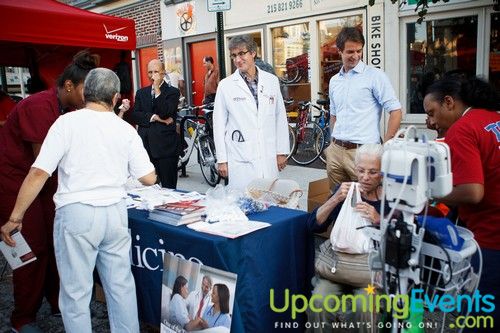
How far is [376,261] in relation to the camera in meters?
1.86

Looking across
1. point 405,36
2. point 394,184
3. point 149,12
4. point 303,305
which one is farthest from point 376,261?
point 149,12

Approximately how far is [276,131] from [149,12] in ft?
33.2

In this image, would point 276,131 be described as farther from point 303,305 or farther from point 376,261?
point 376,261

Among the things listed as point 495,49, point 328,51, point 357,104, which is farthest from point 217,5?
point 328,51

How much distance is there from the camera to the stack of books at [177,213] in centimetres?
266

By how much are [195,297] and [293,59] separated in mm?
7861

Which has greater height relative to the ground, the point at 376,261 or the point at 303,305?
the point at 376,261

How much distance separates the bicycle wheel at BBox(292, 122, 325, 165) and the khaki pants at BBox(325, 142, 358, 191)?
13.0ft

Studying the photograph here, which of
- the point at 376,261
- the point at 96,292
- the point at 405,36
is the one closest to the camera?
the point at 376,261

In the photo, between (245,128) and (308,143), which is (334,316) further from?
(308,143)

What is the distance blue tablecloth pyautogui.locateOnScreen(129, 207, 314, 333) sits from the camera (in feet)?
7.82

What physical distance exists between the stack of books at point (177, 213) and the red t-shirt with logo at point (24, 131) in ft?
2.85

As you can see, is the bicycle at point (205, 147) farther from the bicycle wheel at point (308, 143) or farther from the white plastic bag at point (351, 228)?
the white plastic bag at point (351, 228)

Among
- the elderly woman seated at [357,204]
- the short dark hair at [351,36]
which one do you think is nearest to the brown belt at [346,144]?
the short dark hair at [351,36]
